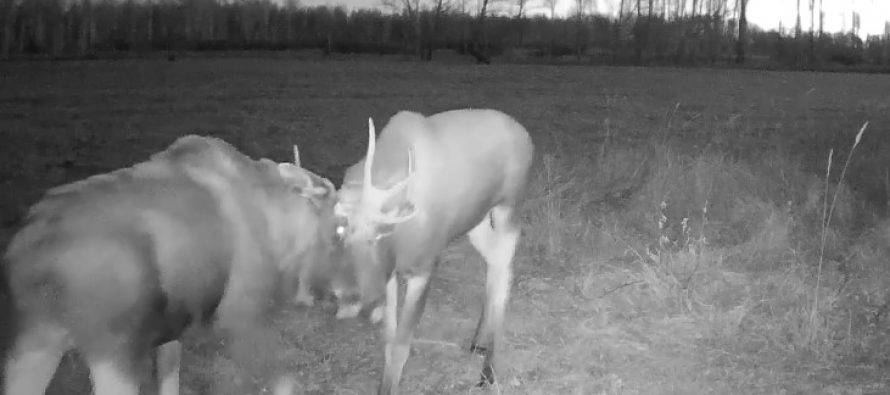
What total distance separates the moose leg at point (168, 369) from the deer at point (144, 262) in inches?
23.3

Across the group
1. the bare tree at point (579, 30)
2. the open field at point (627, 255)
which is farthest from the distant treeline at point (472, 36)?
the open field at point (627, 255)

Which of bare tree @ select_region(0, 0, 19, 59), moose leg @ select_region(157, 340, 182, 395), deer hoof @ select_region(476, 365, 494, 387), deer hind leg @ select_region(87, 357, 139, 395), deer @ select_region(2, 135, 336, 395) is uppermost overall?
bare tree @ select_region(0, 0, 19, 59)

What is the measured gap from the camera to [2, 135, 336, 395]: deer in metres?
2.75

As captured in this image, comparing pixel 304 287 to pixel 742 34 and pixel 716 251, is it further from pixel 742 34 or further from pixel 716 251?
pixel 742 34

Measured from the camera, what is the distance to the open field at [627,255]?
16.4ft

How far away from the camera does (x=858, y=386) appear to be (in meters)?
4.77

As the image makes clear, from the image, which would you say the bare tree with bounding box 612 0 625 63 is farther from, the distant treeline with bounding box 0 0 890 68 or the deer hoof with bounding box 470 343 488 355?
the deer hoof with bounding box 470 343 488 355

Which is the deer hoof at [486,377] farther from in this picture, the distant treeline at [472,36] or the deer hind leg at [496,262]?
the distant treeline at [472,36]

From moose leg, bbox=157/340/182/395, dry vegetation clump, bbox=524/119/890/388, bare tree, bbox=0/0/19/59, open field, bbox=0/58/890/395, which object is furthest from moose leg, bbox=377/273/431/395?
bare tree, bbox=0/0/19/59

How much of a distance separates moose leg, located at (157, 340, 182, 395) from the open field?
0.63m

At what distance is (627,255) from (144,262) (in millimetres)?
5130

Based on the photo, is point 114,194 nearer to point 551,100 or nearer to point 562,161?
point 562,161

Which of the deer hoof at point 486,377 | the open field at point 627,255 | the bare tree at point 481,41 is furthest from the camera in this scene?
the bare tree at point 481,41

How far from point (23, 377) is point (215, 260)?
0.74 meters
